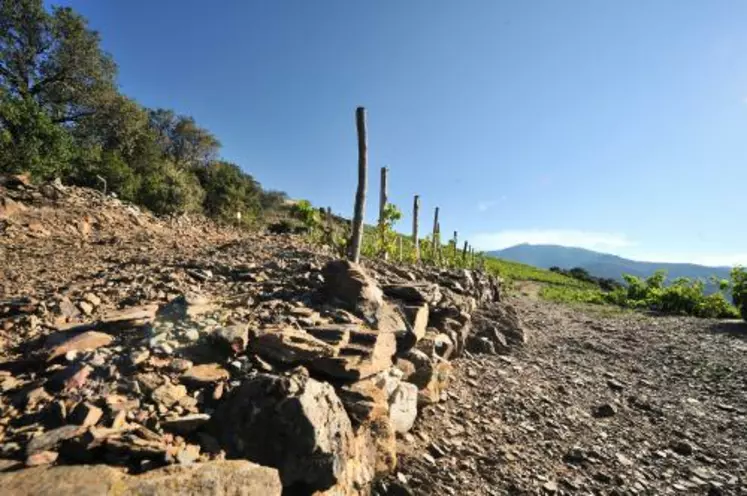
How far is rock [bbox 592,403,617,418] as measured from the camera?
20.5 ft

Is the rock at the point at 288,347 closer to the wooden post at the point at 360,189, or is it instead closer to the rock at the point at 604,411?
the wooden post at the point at 360,189

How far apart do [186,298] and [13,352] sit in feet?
5.09

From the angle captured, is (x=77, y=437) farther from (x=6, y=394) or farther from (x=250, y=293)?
(x=250, y=293)

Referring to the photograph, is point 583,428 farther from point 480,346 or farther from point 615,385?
point 480,346

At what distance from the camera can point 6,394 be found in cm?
291

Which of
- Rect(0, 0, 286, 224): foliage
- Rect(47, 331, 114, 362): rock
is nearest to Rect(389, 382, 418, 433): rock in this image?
Rect(47, 331, 114, 362): rock

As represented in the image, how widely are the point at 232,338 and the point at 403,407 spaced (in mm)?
2356

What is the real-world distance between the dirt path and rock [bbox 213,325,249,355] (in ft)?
6.83

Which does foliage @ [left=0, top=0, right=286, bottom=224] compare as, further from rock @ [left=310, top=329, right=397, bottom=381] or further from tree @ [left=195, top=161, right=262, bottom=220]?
rock @ [left=310, top=329, right=397, bottom=381]

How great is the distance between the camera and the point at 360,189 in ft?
25.1

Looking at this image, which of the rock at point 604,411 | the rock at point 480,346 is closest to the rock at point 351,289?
the rock at point 480,346

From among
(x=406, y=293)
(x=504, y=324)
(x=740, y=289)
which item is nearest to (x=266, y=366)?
(x=406, y=293)

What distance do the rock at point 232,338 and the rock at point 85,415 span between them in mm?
1180

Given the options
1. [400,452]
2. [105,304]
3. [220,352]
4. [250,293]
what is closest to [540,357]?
[400,452]
